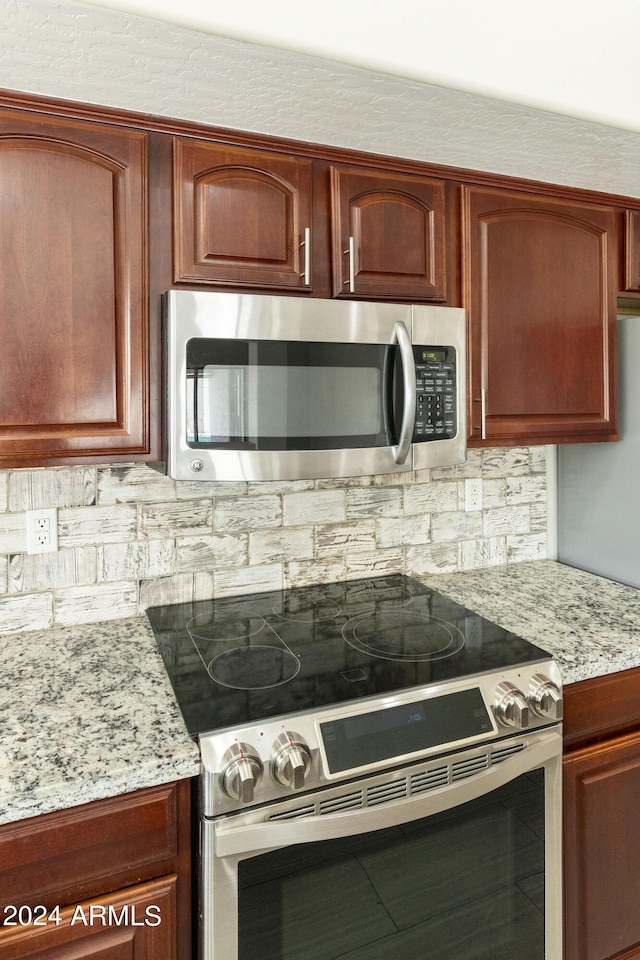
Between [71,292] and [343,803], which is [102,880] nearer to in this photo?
[343,803]

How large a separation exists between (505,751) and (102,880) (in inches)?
31.1

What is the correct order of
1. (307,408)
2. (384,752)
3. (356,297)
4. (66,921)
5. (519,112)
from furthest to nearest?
(356,297)
(307,408)
(519,112)
(384,752)
(66,921)

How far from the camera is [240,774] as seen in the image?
3.29ft

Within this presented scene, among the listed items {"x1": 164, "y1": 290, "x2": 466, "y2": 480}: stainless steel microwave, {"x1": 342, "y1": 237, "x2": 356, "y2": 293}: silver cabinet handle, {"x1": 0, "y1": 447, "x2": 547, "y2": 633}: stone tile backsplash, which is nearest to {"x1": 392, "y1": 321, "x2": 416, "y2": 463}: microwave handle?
{"x1": 164, "y1": 290, "x2": 466, "y2": 480}: stainless steel microwave

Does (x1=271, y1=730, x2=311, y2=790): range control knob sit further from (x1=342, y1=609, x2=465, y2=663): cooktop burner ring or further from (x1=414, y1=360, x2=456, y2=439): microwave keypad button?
(x1=414, y1=360, x2=456, y2=439): microwave keypad button

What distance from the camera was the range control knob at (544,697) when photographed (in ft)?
4.17

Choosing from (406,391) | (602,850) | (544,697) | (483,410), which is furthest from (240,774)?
(483,410)

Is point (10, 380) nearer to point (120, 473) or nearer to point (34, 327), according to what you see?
point (34, 327)

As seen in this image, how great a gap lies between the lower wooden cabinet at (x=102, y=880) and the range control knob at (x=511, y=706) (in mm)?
636

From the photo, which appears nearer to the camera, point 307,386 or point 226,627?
point 307,386

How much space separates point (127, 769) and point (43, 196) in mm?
1121

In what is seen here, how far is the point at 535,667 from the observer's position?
1295 millimetres

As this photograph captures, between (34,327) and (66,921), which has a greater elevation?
(34,327)

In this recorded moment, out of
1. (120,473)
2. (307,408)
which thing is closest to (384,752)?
(307,408)
